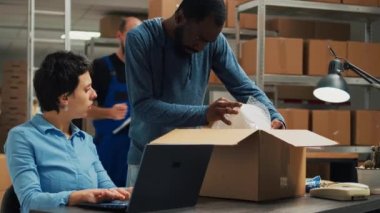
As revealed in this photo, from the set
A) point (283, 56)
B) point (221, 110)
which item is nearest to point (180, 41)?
point (221, 110)

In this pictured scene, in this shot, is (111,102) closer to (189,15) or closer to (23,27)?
(189,15)

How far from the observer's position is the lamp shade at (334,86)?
1.87m

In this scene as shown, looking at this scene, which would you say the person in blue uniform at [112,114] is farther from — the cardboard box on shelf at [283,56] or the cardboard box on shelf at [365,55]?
the cardboard box on shelf at [365,55]

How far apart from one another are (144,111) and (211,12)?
0.35 metres

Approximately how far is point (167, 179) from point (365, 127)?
2709 millimetres

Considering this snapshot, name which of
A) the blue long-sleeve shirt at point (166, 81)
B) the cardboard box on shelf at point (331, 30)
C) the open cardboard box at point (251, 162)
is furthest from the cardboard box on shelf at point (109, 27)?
the open cardboard box at point (251, 162)

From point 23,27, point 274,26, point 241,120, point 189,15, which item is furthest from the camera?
point 23,27

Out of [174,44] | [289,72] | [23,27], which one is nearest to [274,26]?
[289,72]

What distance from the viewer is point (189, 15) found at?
1.66m

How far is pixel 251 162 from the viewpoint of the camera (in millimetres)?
1381

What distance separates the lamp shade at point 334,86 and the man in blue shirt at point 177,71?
21 cm

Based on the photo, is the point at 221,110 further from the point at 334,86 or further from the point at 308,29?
the point at 308,29

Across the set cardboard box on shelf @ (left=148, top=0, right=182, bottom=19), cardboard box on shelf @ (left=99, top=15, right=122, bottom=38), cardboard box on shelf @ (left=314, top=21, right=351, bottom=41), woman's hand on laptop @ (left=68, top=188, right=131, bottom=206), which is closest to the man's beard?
woman's hand on laptop @ (left=68, top=188, right=131, bottom=206)

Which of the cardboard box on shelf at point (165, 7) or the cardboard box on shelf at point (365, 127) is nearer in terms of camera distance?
the cardboard box on shelf at point (365, 127)
